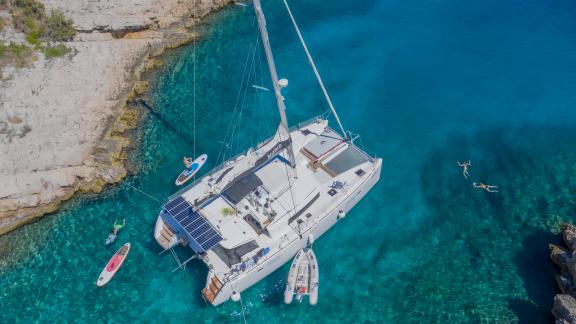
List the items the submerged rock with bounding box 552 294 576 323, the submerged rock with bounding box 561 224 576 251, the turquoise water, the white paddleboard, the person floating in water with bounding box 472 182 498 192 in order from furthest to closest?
the person floating in water with bounding box 472 182 498 192, the white paddleboard, the submerged rock with bounding box 561 224 576 251, the turquoise water, the submerged rock with bounding box 552 294 576 323

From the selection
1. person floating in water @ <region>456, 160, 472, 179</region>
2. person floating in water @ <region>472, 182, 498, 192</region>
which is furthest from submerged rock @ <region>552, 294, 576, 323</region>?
person floating in water @ <region>456, 160, 472, 179</region>

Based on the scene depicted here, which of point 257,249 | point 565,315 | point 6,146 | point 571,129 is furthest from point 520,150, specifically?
point 6,146

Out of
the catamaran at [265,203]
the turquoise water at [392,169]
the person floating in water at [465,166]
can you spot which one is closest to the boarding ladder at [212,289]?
the catamaran at [265,203]

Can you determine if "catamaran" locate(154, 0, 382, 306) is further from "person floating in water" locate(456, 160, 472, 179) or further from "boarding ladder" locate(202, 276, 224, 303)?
"person floating in water" locate(456, 160, 472, 179)

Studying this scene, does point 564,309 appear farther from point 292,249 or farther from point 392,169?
point 292,249

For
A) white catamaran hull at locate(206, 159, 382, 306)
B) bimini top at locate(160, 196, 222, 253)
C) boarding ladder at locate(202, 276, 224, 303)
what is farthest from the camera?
bimini top at locate(160, 196, 222, 253)

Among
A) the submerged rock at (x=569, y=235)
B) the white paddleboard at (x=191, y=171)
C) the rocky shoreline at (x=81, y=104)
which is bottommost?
the submerged rock at (x=569, y=235)

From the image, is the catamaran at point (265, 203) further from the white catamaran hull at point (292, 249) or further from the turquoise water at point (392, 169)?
the turquoise water at point (392, 169)
